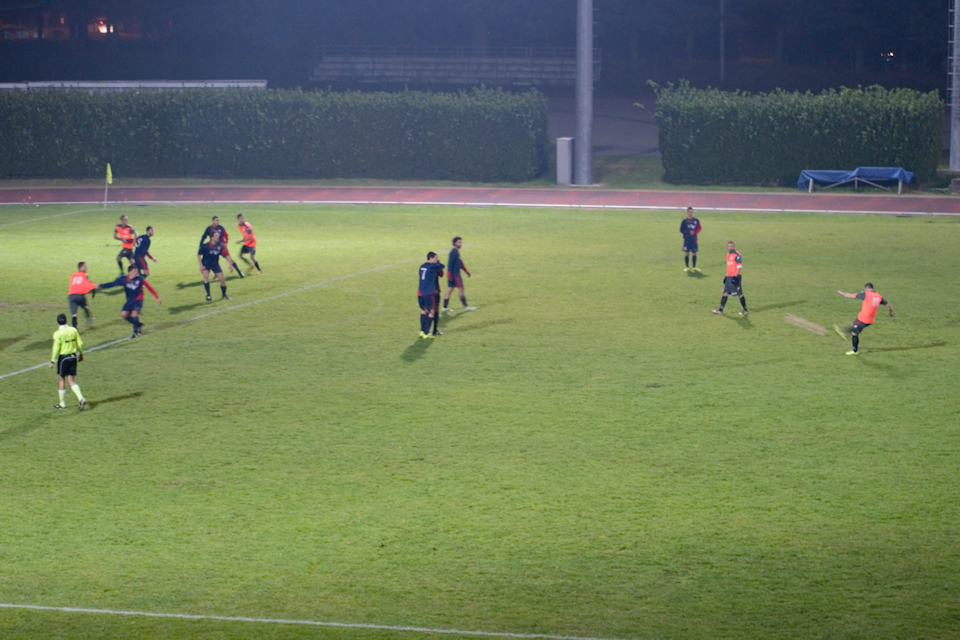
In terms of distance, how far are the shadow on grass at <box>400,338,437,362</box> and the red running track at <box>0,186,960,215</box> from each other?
2418 centimetres

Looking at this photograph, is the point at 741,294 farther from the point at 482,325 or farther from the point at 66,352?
the point at 66,352

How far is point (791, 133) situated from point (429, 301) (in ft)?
105

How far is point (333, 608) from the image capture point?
11.5m

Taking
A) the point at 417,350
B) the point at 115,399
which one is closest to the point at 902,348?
the point at 417,350

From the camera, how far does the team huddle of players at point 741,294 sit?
20.8 m

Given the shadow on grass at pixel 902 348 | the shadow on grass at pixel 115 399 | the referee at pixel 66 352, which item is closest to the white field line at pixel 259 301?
the shadow on grass at pixel 115 399

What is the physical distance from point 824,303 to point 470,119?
3060 cm

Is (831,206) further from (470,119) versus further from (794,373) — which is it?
(794,373)

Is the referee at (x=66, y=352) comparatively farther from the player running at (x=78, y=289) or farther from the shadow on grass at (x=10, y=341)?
the shadow on grass at (x=10, y=341)

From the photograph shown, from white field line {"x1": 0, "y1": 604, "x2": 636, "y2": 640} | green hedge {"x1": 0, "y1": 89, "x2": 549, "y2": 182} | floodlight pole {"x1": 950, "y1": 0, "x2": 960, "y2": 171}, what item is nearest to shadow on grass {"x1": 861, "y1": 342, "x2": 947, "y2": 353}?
white field line {"x1": 0, "y1": 604, "x2": 636, "y2": 640}

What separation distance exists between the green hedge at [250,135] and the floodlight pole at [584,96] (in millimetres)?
3444

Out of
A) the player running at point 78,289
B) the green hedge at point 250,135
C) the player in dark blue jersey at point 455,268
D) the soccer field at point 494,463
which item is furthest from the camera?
the green hedge at point 250,135

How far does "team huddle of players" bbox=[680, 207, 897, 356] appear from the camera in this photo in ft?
68.3

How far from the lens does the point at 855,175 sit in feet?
157
